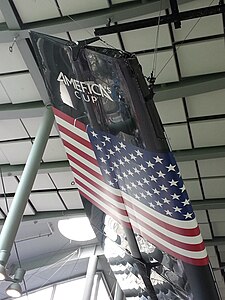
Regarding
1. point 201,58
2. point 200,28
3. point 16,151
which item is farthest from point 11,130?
point 200,28

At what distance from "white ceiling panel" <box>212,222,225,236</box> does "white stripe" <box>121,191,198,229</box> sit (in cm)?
944

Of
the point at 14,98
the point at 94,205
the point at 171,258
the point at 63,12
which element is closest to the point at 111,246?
the point at 94,205

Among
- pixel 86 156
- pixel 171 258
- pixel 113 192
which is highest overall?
pixel 86 156

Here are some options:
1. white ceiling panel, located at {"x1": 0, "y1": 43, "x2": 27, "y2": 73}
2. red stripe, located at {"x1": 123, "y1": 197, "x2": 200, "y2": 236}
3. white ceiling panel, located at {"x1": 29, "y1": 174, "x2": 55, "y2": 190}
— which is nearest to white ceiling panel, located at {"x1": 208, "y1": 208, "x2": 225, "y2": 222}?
white ceiling panel, located at {"x1": 29, "y1": 174, "x2": 55, "y2": 190}

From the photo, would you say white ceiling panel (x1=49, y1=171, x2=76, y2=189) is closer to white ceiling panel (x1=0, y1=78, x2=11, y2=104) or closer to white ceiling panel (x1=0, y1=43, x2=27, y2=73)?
white ceiling panel (x1=0, y1=78, x2=11, y2=104)

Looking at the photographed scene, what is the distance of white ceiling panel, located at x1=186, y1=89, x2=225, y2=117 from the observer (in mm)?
9023

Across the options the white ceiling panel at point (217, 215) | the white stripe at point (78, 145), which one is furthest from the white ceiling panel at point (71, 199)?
the white stripe at point (78, 145)

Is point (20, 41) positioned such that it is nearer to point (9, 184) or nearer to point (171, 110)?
point (171, 110)

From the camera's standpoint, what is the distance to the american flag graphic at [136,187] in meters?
4.13

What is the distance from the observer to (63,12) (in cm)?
766

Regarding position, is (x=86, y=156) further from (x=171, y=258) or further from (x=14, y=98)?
(x=14, y=98)

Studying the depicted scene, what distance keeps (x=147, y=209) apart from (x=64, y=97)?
1.42m

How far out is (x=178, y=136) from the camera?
10.2m

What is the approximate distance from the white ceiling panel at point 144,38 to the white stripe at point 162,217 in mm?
3787
